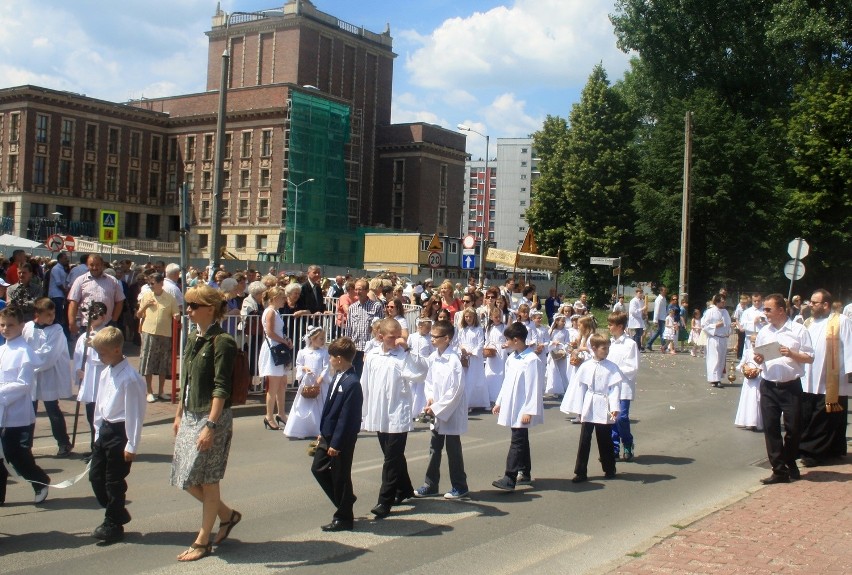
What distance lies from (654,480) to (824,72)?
107 feet

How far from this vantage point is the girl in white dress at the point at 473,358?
45.2 feet

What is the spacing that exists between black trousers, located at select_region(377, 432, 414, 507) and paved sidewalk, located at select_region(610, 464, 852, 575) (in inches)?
82.6

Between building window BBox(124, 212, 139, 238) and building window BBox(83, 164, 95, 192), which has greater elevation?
building window BBox(83, 164, 95, 192)

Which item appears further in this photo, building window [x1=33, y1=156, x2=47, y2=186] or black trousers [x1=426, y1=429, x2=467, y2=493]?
building window [x1=33, y1=156, x2=47, y2=186]

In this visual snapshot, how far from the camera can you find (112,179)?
A: 82.6m

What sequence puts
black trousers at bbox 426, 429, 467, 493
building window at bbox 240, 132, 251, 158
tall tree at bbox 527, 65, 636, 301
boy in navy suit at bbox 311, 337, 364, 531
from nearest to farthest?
boy in navy suit at bbox 311, 337, 364, 531 → black trousers at bbox 426, 429, 467, 493 → tall tree at bbox 527, 65, 636, 301 → building window at bbox 240, 132, 251, 158

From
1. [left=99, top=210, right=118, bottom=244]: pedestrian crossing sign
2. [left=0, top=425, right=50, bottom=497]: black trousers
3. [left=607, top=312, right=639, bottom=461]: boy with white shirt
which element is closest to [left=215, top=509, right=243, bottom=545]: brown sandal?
[left=0, top=425, right=50, bottom=497]: black trousers

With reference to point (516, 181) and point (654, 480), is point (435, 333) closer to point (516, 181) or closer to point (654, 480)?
point (654, 480)

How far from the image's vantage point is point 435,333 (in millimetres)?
8477

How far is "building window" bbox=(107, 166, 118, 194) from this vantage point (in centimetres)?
8212

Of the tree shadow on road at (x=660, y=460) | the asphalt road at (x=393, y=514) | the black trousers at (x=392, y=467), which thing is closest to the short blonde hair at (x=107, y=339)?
the asphalt road at (x=393, y=514)

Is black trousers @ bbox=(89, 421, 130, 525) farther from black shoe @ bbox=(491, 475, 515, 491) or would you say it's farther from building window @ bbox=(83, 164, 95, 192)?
building window @ bbox=(83, 164, 95, 192)

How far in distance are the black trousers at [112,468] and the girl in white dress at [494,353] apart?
815 centimetres

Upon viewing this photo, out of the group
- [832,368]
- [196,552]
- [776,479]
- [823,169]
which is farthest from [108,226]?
[823,169]
